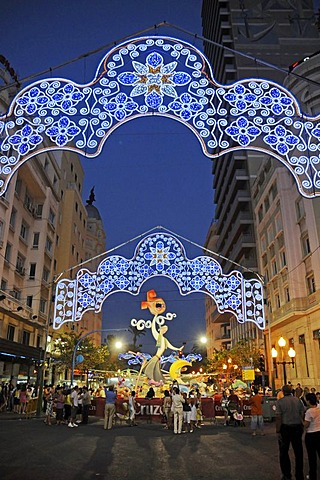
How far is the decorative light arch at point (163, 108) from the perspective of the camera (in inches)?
398

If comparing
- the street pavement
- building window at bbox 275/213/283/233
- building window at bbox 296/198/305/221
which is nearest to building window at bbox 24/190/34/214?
building window at bbox 275/213/283/233

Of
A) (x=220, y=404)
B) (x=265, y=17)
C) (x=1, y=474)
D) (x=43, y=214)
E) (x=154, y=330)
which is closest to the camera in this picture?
(x=1, y=474)

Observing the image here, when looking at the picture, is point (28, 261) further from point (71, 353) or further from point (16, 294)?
point (71, 353)

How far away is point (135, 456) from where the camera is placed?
10.9 metres

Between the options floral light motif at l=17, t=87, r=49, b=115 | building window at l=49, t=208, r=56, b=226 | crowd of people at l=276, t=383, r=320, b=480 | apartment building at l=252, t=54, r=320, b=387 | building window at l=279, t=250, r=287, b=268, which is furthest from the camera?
building window at l=49, t=208, r=56, b=226

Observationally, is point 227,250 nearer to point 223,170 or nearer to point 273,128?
point 223,170

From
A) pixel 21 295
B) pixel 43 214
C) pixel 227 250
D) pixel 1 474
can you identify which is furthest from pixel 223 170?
pixel 1 474

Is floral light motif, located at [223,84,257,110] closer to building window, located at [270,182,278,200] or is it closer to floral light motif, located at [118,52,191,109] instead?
floral light motif, located at [118,52,191,109]

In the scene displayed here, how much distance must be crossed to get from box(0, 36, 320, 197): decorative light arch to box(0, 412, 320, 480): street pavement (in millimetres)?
6539

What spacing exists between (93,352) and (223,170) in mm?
40459

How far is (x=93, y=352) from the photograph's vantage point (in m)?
45.1

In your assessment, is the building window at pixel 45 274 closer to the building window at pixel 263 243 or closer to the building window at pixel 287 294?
the building window at pixel 263 243

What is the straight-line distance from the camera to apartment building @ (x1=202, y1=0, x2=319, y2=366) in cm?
5903

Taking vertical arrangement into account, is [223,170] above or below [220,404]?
above
